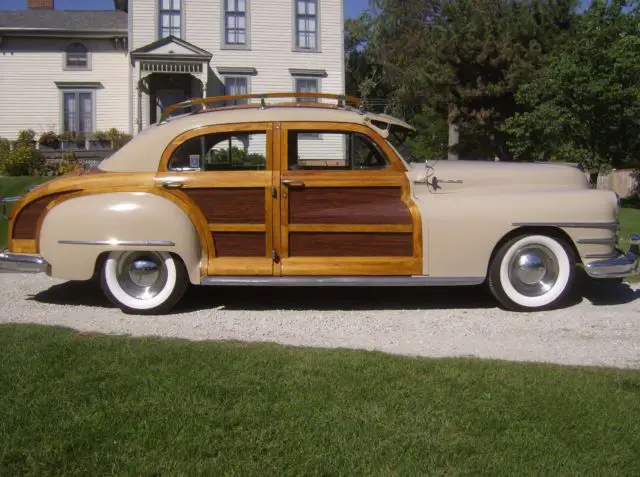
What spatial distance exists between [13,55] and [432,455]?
971 inches

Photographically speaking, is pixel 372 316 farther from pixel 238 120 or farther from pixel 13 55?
pixel 13 55

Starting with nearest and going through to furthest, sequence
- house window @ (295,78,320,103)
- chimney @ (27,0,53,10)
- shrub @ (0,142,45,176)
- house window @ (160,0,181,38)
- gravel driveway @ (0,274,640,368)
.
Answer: gravel driveway @ (0,274,640,368) → shrub @ (0,142,45,176) → house window @ (160,0,181,38) → house window @ (295,78,320,103) → chimney @ (27,0,53,10)

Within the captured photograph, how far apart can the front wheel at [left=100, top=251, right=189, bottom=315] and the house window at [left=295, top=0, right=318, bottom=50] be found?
19.1 meters

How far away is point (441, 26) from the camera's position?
2569 cm

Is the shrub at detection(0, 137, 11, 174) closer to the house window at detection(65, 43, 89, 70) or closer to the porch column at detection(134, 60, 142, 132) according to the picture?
the house window at detection(65, 43, 89, 70)

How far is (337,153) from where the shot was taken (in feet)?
21.0

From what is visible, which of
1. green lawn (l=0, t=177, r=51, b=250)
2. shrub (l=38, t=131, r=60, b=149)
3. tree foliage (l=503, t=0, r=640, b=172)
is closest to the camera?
tree foliage (l=503, t=0, r=640, b=172)

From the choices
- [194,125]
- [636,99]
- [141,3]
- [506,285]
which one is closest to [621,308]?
[506,285]

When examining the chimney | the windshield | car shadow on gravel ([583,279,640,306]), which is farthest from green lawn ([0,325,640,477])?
the chimney

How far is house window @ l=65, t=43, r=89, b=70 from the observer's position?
24.2 meters

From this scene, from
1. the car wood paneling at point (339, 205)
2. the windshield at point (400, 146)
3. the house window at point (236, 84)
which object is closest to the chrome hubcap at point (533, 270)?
the car wood paneling at point (339, 205)

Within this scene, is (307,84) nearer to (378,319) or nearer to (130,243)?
(130,243)

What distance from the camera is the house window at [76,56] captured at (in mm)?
24219

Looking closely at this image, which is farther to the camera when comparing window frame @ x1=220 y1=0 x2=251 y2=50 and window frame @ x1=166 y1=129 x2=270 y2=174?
window frame @ x1=220 y1=0 x2=251 y2=50
